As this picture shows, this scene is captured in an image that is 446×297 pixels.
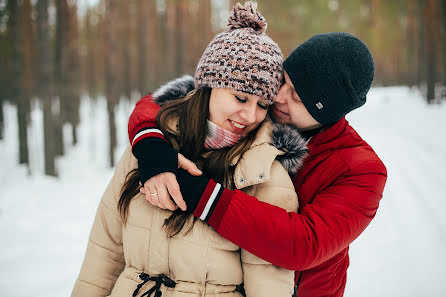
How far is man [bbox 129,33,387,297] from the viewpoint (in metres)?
1.26

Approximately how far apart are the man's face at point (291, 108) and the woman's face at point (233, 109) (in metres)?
0.18

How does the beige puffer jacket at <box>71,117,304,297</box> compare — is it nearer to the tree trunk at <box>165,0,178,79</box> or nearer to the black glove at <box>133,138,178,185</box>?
the black glove at <box>133,138,178,185</box>

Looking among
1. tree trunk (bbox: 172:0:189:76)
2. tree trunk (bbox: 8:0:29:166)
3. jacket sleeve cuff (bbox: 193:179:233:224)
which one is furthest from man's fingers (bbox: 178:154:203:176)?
tree trunk (bbox: 172:0:189:76)

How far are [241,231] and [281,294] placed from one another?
1.15 feet

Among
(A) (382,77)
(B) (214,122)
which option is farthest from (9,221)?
(A) (382,77)

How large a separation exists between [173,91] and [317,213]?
3.68ft

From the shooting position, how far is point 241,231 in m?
1.25

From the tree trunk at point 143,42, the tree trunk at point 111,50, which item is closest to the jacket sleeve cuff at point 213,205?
the tree trunk at point 111,50

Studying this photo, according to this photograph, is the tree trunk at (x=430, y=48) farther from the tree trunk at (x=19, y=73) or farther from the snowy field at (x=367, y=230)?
the tree trunk at (x=19, y=73)

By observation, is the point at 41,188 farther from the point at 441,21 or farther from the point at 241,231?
the point at 441,21

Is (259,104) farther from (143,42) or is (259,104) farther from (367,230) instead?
(143,42)

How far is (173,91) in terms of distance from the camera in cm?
192

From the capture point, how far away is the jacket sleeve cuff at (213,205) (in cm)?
128

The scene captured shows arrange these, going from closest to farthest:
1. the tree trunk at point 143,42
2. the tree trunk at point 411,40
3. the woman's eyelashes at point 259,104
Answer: the woman's eyelashes at point 259,104, the tree trunk at point 143,42, the tree trunk at point 411,40
